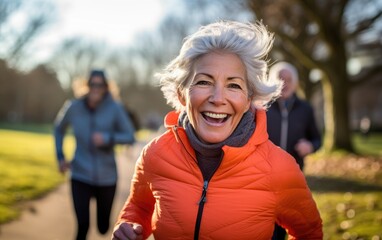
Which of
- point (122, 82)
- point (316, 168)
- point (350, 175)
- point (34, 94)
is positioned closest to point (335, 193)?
point (350, 175)

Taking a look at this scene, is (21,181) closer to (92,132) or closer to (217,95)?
(92,132)

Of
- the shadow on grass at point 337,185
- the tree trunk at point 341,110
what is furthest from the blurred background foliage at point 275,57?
the shadow on grass at point 337,185

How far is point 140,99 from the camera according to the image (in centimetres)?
7456

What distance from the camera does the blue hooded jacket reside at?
5188 mm

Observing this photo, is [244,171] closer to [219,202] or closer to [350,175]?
[219,202]

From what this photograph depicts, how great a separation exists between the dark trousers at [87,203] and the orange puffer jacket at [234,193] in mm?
2627

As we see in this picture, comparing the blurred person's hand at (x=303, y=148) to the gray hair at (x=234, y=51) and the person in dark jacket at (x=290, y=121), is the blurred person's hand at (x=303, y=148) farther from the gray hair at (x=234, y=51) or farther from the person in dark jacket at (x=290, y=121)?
the gray hair at (x=234, y=51)

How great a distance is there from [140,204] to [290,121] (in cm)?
302

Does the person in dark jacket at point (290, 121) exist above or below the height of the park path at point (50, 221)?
above

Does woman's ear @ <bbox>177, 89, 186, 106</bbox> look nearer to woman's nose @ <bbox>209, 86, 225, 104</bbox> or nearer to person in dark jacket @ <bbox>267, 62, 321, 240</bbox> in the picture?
woman's nose @ <bbox>209, 86, 225, 104</bbox>

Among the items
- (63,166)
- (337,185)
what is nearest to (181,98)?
(63,166)

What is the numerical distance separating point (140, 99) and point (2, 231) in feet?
225

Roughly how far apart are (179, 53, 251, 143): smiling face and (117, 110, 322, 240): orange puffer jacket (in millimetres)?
135

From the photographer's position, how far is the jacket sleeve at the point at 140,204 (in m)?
2.68
